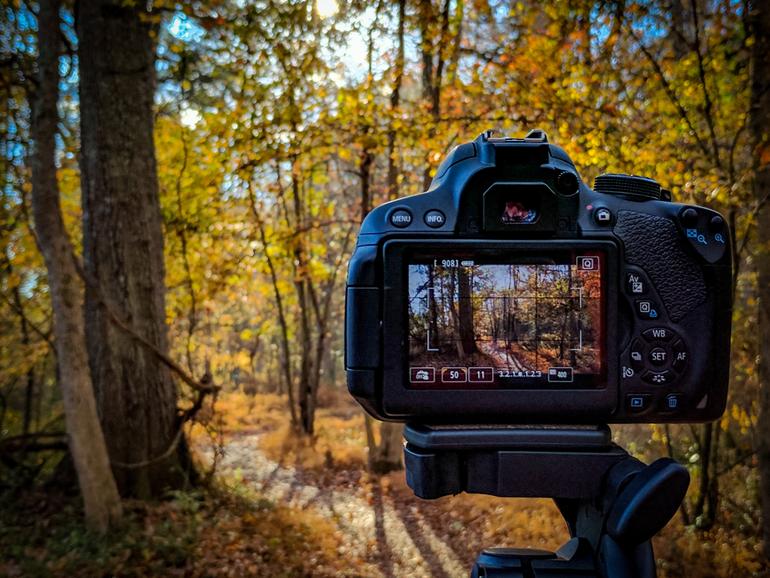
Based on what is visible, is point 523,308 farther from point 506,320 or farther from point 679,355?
point 679,355

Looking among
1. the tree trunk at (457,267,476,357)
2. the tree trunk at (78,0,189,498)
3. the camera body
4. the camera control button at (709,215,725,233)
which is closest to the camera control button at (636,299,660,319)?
the camera body

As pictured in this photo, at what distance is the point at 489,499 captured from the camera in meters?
5.90

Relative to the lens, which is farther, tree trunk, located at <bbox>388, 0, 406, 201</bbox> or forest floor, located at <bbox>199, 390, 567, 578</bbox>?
tree trunk, located at <bbox>388, 0, 406, 201</bbox>

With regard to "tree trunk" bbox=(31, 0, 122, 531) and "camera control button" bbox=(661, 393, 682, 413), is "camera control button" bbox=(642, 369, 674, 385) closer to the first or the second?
"camera control button" bbox=(661, 393, 682, 413)

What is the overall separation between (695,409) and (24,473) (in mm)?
5450

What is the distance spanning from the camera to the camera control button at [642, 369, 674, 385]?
1335 mm

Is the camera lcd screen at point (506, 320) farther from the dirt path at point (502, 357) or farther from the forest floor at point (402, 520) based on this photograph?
the forest floor at point (402, 520)

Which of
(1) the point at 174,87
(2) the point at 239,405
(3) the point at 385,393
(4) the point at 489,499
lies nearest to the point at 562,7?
(3) the point at 385,393

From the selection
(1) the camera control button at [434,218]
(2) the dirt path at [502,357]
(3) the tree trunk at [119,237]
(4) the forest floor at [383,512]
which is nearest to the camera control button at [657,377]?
(2) the dirt path at [502,357]

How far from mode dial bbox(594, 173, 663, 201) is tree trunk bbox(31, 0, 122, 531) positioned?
354 cm

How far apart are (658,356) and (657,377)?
0.05m

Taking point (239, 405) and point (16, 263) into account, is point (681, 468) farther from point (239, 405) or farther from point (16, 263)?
point (239, 405)

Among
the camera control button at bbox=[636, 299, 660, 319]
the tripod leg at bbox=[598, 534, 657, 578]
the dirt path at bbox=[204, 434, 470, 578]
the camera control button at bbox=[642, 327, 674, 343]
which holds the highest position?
the camera control button at bbox=[636, 299, 660, 319]

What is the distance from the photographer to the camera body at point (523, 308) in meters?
1.30
